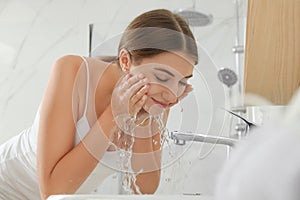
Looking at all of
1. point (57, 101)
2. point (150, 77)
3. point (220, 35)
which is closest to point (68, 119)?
point (57, 101)

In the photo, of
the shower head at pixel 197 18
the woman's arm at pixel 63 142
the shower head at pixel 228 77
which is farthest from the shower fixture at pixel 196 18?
the woman's arm at pixel 63 142

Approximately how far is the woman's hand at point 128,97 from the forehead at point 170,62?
0.04 m

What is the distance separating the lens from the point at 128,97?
0.79m

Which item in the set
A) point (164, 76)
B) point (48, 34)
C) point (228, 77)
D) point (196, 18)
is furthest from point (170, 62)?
point (48, 34)

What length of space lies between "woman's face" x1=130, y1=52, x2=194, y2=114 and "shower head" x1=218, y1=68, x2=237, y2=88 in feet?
2.37

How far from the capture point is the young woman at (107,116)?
2.64 feet

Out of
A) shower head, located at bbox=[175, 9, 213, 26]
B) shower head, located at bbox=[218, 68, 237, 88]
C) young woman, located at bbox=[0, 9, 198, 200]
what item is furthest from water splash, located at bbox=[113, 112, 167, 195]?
shower head, located at bbox=[175, 9, 213, 26]

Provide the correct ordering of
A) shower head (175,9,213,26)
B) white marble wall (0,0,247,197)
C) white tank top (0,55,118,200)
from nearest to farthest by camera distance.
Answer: white tank top (0,55,118,200)
shower head (175,9,213,26)
white marble wall (0,0,247,197)

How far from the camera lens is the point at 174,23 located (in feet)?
2.81

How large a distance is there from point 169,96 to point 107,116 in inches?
5.0

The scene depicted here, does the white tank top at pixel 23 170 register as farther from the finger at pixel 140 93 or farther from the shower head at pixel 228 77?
the shower head at pixel 228 77

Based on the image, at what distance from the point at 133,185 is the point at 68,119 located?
0.67 feet

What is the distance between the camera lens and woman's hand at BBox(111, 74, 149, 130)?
0.78 metres

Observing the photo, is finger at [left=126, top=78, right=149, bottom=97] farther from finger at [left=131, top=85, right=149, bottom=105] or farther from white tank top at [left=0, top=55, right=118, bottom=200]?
white tank top at [left=0, top=55, right=118, bottom=200]
